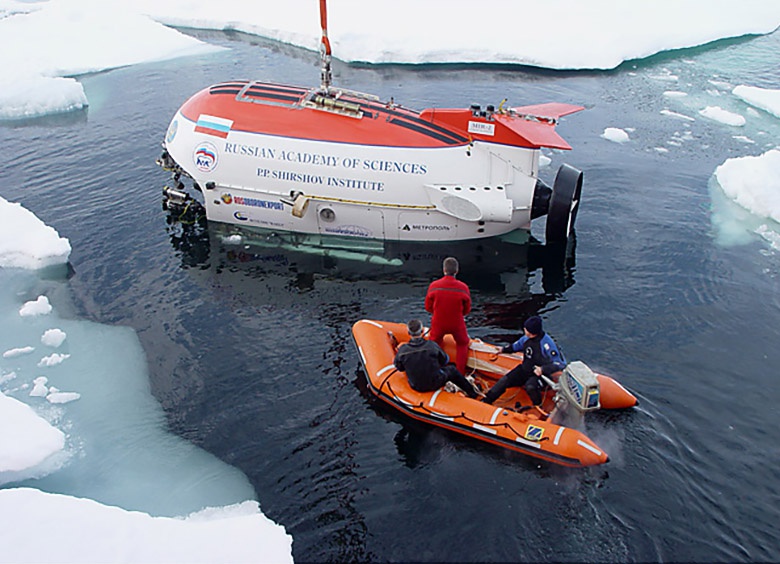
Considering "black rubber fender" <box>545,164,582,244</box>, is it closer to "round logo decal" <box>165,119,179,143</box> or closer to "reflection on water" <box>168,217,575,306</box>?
"reflection on water" <box>168,217,575,306</box>

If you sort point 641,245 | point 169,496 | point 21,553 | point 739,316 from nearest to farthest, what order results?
point 21,553
point 169,496
point 739,316
point 641,245

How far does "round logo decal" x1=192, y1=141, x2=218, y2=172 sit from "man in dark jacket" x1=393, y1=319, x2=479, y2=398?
19.8 feet

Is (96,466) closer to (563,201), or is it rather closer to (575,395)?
(575,395)

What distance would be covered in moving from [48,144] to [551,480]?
615 inches

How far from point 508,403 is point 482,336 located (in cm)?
177

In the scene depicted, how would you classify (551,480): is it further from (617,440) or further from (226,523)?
(226,523)

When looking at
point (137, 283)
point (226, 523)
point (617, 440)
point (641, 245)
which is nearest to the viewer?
point (226, 523)

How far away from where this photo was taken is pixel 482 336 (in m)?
10.7

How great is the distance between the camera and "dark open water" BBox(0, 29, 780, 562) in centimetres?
743

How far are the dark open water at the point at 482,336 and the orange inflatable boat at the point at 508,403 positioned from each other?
0.24 metres

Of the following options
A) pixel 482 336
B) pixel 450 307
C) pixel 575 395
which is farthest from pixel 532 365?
pixel 482 336

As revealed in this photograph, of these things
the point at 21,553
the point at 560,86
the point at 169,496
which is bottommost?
the point at 169,496

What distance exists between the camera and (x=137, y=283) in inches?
470

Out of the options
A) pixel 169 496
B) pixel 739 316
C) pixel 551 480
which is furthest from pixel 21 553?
pixel 739 316
